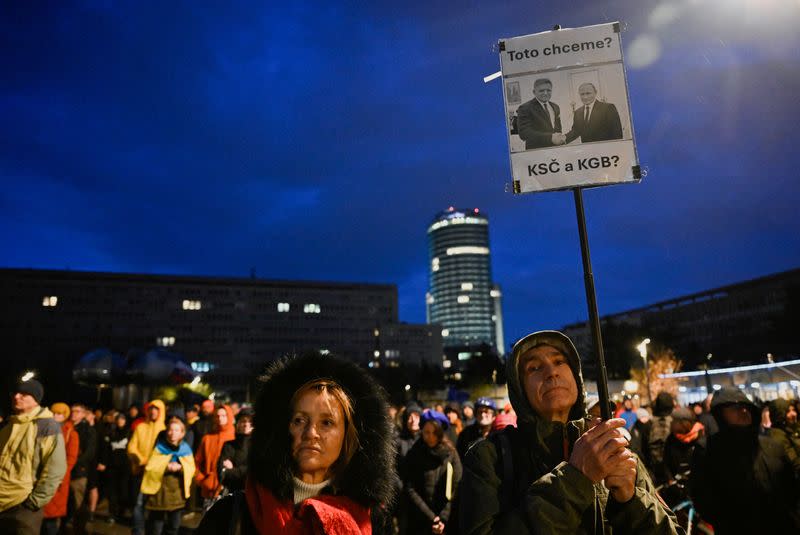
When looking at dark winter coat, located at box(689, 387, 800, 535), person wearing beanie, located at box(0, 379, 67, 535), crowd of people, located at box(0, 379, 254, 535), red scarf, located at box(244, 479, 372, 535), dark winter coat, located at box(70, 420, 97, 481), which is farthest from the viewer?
dark winter coat, located at box(70, 420, 97, 481)

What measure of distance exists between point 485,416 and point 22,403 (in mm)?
5947

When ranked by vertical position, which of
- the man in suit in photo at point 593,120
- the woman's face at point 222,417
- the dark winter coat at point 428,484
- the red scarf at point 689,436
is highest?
the man in suit in photo at point 593,120

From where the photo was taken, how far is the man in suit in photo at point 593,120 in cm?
274

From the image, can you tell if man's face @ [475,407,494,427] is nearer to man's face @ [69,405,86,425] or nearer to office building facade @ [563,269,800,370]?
man's face @ [69,405,86,425]

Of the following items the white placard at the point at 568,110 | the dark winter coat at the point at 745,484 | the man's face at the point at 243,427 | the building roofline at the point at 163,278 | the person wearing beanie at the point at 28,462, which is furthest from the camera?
the building roofline at the point at 163,278

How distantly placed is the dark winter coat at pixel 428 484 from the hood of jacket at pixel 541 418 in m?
4.82

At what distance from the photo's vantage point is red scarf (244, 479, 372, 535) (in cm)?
224

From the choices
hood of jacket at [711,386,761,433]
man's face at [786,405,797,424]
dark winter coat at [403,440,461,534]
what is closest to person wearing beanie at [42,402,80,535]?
dark winter coat at [403,440,461,534]

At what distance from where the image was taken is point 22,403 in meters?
5.91

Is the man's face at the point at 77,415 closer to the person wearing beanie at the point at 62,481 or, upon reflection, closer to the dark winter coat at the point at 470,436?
the person wearing beanie at the point at 62,481

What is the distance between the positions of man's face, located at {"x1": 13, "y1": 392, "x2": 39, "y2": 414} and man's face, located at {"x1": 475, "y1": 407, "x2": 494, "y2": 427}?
582cm

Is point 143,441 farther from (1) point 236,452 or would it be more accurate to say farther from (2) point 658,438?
(2) point 658,438

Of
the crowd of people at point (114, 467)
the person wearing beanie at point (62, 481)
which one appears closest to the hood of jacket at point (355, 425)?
the crowd of people at point (114, 467)

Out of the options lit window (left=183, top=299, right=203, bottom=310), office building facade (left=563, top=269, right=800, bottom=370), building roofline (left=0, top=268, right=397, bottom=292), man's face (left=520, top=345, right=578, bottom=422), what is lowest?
man's face (left=520, top=345, right=578, bottom=422)
